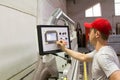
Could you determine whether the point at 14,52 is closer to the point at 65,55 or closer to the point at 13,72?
the point at 13,72

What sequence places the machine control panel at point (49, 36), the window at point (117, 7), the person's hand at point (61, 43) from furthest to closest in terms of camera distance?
1. the window at point (117, 7)
2. the person's hand at point (61, 43)
3. the machine control panel at point (49, 36)

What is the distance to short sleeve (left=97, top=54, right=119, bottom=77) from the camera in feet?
5.30

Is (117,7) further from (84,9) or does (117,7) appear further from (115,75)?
(115,75)

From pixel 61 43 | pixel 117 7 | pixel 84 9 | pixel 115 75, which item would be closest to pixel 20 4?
pixel 61 43

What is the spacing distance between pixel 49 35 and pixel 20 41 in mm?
282

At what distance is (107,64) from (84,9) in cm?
908

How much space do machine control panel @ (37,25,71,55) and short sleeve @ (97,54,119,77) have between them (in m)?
0.35

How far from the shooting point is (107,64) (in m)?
1.62

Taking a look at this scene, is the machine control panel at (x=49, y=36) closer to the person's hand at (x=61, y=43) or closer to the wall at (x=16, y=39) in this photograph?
the person's hand at (x=61, y=43)

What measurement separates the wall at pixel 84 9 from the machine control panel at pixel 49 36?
29.2 ft

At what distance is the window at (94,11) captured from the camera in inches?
407

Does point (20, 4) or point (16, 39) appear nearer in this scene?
point (16, 39)

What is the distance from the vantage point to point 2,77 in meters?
1.26

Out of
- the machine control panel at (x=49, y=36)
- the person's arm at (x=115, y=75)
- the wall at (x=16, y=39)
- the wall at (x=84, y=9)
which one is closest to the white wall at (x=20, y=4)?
the wall at (x=16, y=39)
